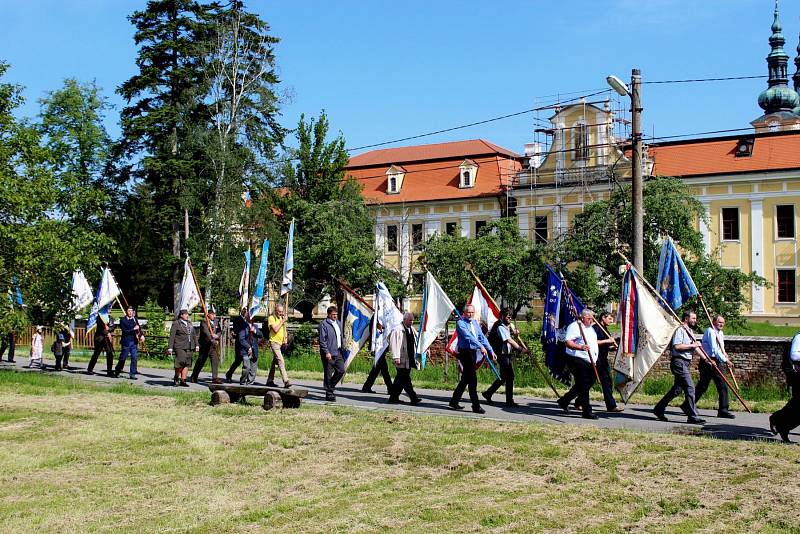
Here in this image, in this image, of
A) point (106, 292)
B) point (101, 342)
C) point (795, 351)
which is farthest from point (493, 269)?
point (795, 351)

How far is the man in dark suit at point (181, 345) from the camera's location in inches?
843

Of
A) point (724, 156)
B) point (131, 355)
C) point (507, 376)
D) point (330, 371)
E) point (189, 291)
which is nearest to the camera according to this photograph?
point (507, 376)

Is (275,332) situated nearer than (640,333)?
No

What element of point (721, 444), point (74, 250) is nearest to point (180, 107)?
point (74, 250)

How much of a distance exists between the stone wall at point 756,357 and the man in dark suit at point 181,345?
37.1 feet

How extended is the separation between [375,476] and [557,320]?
27.3ft

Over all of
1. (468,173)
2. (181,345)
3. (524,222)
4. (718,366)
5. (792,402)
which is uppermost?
(468,173)

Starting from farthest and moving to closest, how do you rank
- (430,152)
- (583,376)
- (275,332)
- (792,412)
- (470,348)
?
(430,152)
(275,332)
(470,348)
(583,376)
(792,412)

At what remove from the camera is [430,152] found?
68.5 m

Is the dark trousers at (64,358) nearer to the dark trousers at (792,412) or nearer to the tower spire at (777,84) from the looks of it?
the dark trousers at (792,412)

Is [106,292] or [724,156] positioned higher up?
[724,156]

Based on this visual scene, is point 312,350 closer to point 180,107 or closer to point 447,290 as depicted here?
point 447,290

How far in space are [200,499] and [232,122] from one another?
39889 millimetres

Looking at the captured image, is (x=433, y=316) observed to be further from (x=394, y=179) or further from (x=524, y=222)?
(x=394, y=179)
